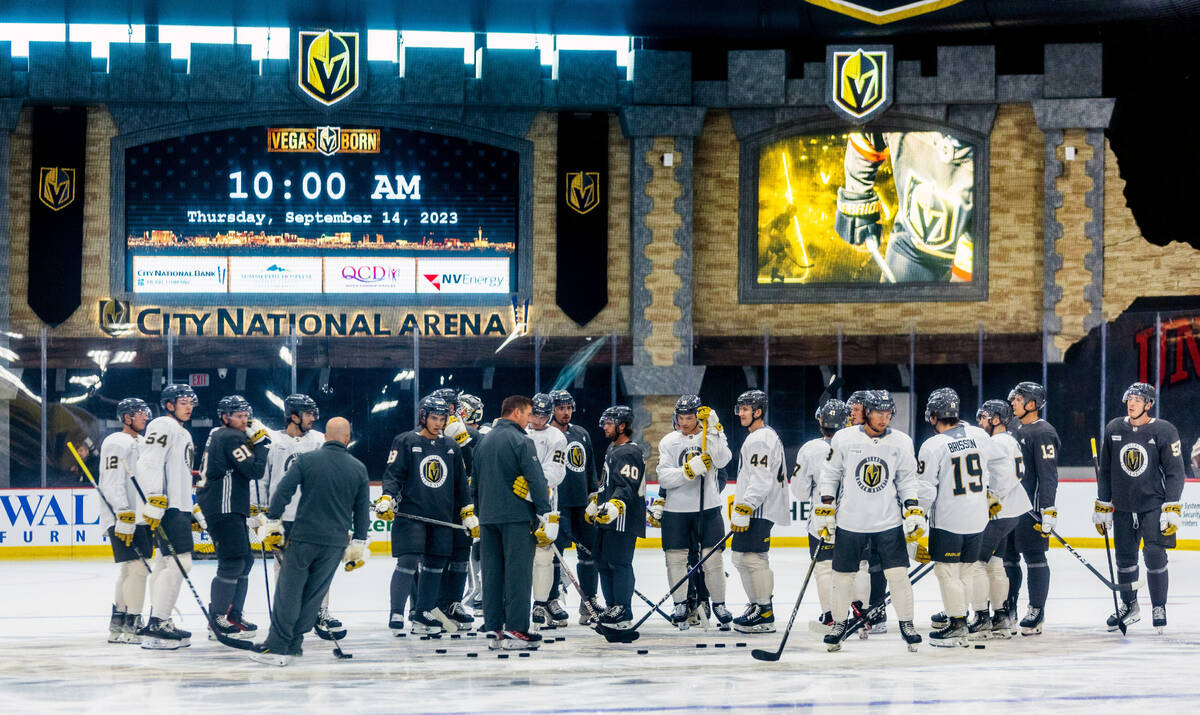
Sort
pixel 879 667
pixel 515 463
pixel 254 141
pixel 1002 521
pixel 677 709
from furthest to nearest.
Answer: pixel 254 141
pixel 1002 521
pixel 515 463
pixel 879 667
pixel 677 709

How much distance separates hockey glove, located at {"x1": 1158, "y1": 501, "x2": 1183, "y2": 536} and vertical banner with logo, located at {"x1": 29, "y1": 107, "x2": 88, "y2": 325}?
17446mm

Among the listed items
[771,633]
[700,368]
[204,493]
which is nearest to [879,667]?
[771,633]

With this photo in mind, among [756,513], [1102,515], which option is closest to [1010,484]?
[1102,515]

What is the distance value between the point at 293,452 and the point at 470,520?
1.44 m

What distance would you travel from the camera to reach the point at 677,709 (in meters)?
7.42

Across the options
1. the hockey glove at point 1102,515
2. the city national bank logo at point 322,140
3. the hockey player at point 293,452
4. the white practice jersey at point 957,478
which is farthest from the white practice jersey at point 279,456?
the city national bank logo at point 322,140

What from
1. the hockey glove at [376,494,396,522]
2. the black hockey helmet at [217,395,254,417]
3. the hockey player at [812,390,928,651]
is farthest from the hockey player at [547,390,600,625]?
the black hockey helmet at [217,395,254,417]

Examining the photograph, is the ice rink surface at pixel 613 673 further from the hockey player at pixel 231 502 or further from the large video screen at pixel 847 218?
the large video screen at pixel 847 218

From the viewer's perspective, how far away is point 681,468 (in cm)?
1059

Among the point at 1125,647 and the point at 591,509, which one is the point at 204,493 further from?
the point at 1125,647

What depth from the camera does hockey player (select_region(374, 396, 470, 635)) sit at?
399 inches

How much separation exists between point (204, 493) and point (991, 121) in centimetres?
1719

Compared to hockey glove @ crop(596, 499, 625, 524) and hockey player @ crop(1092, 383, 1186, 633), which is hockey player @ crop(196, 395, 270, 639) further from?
hockey player @ crop(1092, 383, 1186, 633)

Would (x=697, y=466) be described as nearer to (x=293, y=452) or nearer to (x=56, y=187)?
(x=293, y=452)
